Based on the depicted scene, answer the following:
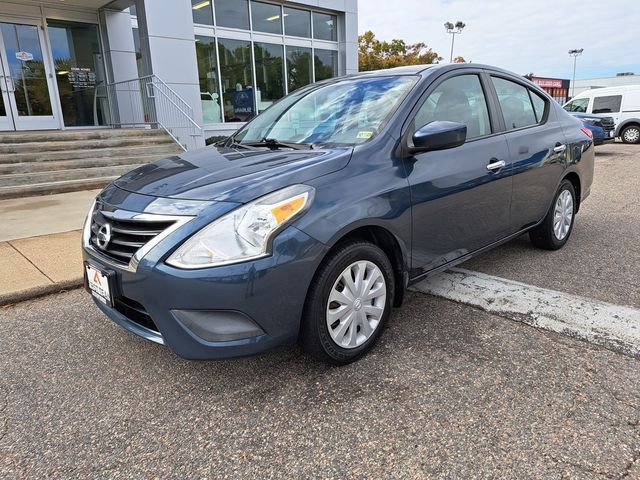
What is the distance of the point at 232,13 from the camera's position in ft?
44.5

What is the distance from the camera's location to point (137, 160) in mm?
9555

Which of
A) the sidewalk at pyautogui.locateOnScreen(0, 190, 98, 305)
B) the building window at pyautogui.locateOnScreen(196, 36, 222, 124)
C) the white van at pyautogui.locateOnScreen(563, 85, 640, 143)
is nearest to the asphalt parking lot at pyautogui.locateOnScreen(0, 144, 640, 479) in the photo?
the sidewalk at pyautogui.locateOnScreen(0, 190, 98, 305)

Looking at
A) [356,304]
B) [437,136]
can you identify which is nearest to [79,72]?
[437,136]

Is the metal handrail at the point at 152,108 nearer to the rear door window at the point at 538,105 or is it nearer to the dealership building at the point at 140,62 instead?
the dealership building at the point at 140,62

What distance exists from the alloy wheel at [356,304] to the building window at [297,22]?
14162mm

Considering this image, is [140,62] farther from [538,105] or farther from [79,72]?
[538,105]

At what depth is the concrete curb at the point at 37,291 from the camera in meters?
3.77

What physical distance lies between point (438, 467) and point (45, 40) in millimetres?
12302

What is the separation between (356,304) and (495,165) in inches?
64.4

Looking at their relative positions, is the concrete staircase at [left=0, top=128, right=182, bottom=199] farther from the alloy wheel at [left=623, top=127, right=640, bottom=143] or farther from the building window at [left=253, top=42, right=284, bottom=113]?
the alloy wheel at [left=623, top=127, right=640, bottom=143]

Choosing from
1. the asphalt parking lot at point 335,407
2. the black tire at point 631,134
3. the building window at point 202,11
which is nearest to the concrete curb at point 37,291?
the asphalt parking lot at point 335,407

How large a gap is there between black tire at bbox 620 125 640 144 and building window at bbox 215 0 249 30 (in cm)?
1410

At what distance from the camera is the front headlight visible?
7.00ft

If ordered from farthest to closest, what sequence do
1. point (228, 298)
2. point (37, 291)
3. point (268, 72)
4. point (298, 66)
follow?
point (298, 66) < point (268, 72) < point (37, 291) < point (228, 298)
